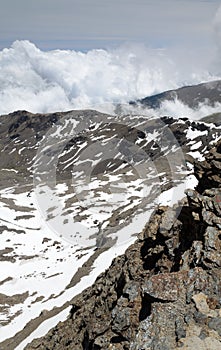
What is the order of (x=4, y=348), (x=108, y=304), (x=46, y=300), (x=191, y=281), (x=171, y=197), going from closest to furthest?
(x=191, y=281) < (x=108, y=304) < (x=4, y=348) < (x=46, y=300) < (x=171, y=197)

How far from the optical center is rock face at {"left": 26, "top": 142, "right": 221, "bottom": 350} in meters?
14.4

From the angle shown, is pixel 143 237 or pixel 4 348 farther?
pixel 4 348

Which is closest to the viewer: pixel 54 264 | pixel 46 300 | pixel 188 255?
pixel 188 255

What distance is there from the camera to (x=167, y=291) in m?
16.2

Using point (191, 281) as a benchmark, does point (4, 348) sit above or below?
below

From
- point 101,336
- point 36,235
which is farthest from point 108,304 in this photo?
point 36,235

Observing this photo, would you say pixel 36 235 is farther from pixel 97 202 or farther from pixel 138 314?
pixel 138 314

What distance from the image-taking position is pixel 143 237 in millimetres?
27359

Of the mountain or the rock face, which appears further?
the mountain

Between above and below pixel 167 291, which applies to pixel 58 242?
below

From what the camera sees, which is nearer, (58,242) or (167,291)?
(167,291)

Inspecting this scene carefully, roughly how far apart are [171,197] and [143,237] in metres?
71.9

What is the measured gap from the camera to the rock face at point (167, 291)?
1435cm

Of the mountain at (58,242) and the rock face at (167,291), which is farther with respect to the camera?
the mountain at (58,242)
